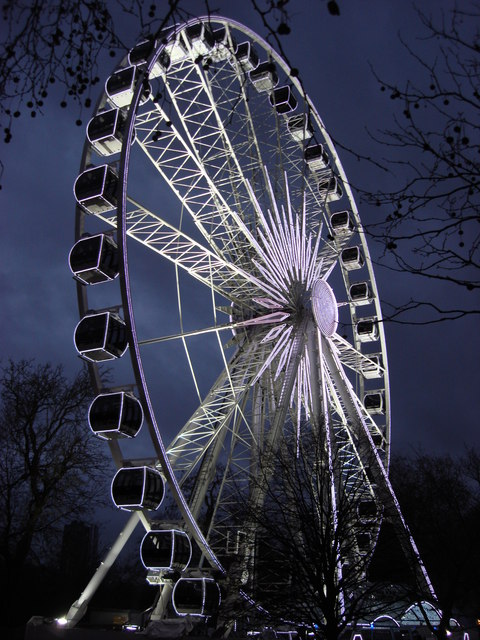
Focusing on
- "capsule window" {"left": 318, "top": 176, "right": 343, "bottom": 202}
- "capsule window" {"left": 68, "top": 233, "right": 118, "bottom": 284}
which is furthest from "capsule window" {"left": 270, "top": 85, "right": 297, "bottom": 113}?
"capsule window" {"left": 68, "top": 233, "right": 118, "bottom": 284}

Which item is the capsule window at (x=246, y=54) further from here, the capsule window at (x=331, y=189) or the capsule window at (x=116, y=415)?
the capsule window at (x=116, y=415)

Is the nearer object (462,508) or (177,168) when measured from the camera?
(177,168)

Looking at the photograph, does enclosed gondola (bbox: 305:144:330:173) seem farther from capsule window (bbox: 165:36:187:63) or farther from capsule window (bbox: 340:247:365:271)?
capsule window (bbox: 165:36:187:63)

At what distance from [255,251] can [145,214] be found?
447 cm

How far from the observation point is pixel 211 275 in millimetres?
19984

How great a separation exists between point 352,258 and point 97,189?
1247cm

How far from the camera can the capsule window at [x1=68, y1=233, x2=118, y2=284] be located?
53.3 ft

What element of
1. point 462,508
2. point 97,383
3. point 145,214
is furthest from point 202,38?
point 462,508

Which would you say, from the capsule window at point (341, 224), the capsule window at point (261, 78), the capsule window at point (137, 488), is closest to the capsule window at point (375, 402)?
the capsule window at point (341, 224)

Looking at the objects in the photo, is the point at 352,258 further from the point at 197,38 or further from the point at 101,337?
the point at 101,337

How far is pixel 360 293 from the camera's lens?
26156 mm

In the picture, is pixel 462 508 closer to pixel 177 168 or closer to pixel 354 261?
pixel 354 261

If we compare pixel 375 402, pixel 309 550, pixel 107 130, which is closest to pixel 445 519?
pixel 375 402

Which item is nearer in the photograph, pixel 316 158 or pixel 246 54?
pixel 246 54
